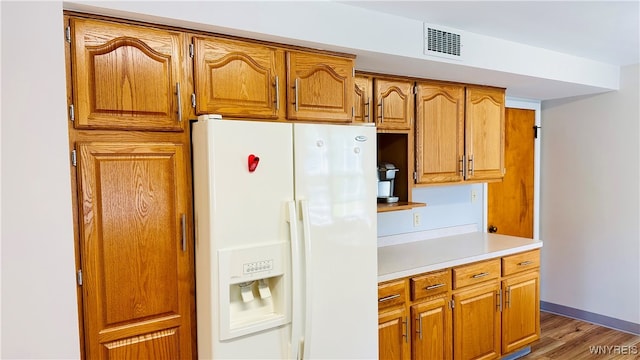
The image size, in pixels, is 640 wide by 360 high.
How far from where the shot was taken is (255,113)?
2.08 metres

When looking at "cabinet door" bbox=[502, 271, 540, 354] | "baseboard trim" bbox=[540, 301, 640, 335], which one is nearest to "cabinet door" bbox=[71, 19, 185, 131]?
"cabinet door" bbox=[502, 271, 540, 354]

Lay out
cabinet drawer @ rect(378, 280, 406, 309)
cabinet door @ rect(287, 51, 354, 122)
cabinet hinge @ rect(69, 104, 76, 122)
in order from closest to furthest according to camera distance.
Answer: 1. cabinet hinge @ rect(69, 104, 76, 122)
2. cabinet door @ rect(287, 51, 354, 122)
3. cabinet drawer @ rect(378, 280, 406, 309)

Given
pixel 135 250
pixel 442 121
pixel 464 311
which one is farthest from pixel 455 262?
pixel 135 250

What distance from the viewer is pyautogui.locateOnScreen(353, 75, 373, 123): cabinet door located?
9.01 feet

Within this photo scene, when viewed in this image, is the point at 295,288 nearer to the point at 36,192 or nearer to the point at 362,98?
the point at 36,192

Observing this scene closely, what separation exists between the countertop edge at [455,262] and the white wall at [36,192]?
5.06 feet

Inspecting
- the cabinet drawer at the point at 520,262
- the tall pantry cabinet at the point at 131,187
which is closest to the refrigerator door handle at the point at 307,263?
the tall pantry cabinet at the point at 131,187

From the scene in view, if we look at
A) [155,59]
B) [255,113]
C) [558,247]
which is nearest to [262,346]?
[255,113]

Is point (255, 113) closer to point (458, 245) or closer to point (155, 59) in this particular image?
point (155, 59)

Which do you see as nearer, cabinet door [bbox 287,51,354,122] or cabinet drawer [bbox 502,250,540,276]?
cabinet door [bbox 287,51,354,122]

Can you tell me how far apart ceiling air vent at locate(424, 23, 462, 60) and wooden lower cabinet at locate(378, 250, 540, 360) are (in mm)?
1286

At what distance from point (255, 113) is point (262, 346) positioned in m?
1.01

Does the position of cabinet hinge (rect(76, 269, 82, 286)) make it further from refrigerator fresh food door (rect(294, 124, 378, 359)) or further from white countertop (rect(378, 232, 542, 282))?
white countertop (rect(378, 232, 542, 282))

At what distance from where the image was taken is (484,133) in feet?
11.2
